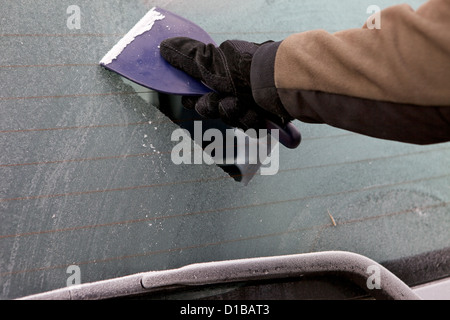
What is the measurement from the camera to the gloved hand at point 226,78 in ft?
3.02

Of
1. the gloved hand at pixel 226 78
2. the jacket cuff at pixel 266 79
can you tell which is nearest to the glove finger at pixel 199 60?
the gloved hand at pixel 226 78

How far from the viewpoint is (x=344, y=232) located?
3.77ft

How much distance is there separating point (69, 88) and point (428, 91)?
82cm

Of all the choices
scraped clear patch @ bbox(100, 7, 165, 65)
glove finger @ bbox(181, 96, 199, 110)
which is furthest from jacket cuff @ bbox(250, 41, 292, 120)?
scraped clear patch @ bbox(100, 7, 165, 65)

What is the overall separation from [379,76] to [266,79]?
24cm

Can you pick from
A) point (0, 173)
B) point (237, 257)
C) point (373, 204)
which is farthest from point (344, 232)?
point (0, 173)

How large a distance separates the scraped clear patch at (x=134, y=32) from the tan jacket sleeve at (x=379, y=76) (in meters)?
0.43

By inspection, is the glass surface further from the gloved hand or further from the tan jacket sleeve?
the tan jacket sleeve

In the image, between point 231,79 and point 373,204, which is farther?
point 373,204

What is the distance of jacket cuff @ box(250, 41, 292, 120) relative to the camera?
0.81 m

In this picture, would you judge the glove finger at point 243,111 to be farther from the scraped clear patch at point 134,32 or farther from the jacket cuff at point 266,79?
the scraped clear patch at point 134,32

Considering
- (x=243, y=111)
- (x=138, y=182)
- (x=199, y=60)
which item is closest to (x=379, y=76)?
(x=243, y=111)

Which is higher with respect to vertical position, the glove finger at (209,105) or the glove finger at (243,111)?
the glove finger at (209,105)
